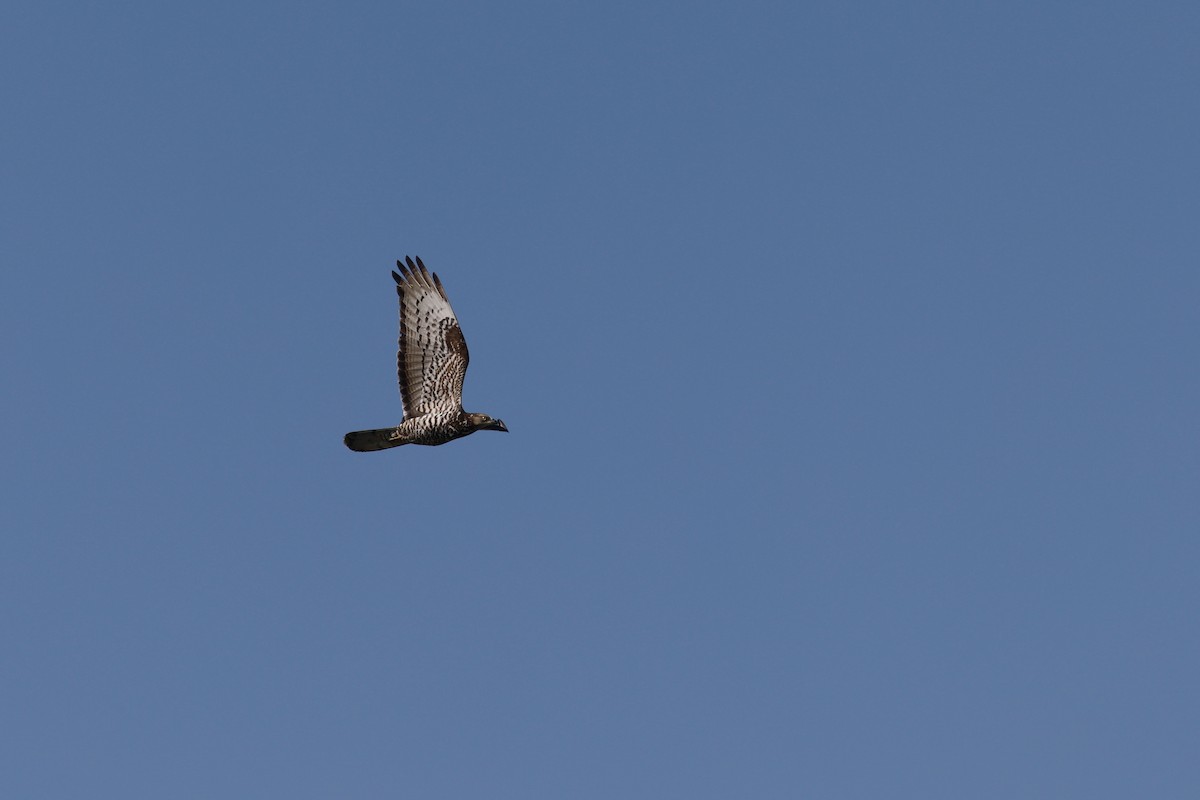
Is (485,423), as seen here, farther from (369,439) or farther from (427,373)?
(369,439)

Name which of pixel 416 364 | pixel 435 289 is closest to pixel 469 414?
pixel 416 364

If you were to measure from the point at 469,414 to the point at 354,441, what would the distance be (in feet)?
7.10

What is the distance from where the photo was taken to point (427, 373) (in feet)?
59.8

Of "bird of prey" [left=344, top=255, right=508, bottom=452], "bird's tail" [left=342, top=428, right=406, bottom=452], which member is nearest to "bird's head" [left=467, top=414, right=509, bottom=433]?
"bird of prey" [left=344, top=255, right=508, bottom=452]

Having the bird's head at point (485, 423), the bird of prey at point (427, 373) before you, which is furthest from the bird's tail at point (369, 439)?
the bird's head at point (485, 423)

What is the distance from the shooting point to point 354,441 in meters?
17.6

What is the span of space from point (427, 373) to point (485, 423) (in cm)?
150

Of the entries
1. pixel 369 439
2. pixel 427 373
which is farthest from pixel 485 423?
pixel 369 439

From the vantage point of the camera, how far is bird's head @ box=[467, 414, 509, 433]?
1792 centimetres

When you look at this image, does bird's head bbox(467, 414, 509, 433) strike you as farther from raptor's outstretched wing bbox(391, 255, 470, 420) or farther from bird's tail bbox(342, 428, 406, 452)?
bird's tail bbox(342, 428, 406, 452)

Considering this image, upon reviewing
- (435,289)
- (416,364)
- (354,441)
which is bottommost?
(354,441)

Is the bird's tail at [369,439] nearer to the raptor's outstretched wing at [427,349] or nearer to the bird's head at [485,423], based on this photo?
the raptor's outstretched wing at [427,349]

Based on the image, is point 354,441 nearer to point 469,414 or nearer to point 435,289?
point 469,414

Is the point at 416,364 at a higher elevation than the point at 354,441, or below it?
higher
